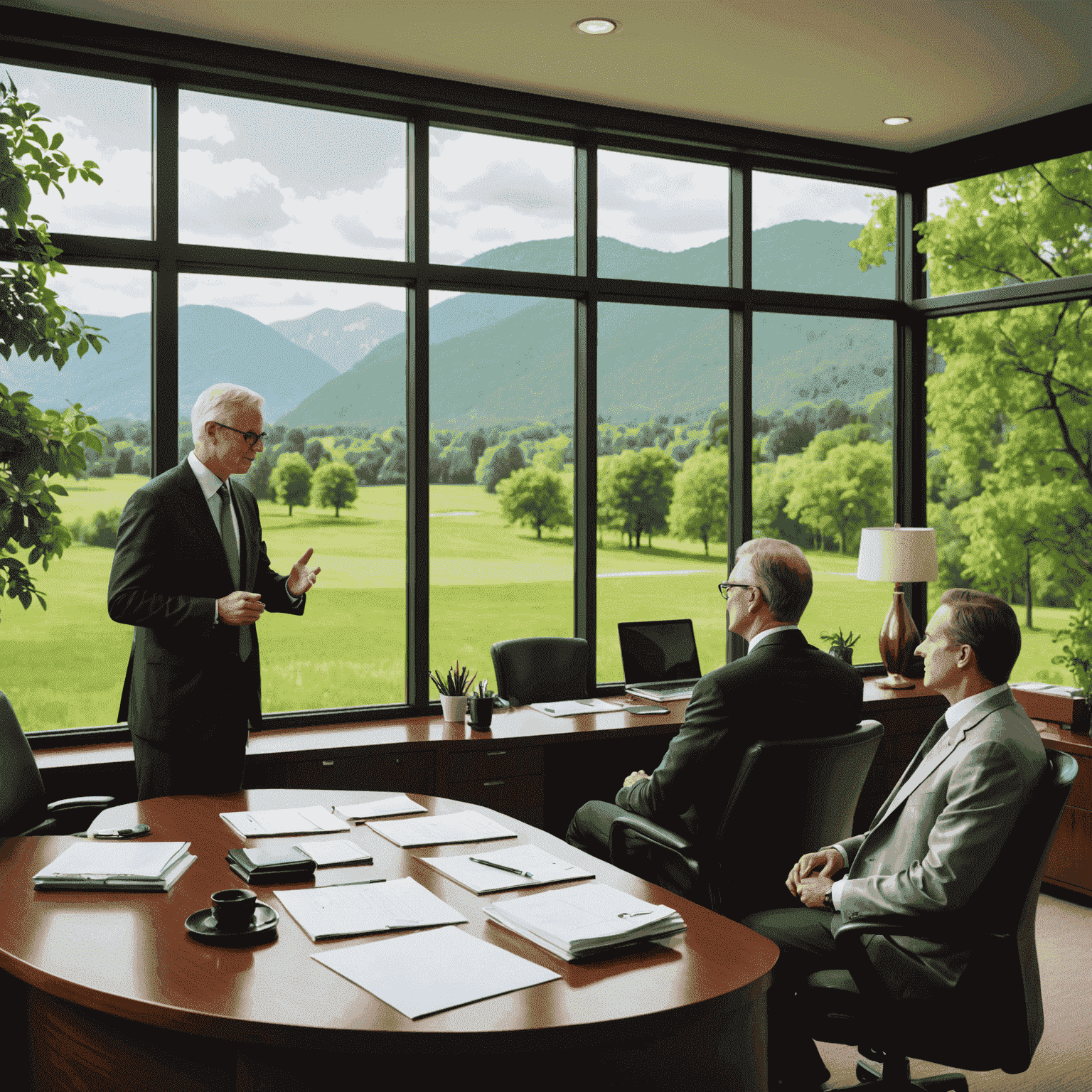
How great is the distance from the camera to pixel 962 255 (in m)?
6.03

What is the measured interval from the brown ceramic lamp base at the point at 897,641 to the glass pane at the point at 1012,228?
6.10 feet

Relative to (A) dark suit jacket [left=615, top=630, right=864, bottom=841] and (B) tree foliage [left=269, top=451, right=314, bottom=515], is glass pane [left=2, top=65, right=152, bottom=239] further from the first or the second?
(A) dark suit jacket [left=615, top=630, right=864, bottom=841]

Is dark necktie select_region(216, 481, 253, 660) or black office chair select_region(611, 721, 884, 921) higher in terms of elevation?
dark necktie select_region(216, 481, 253, 660)

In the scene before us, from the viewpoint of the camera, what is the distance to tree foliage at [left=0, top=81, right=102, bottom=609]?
11.3 ft

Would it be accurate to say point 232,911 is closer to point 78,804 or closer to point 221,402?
Answer: point 78,804

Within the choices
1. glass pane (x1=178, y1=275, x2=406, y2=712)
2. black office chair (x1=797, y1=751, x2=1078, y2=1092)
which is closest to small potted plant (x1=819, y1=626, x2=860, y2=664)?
glass pane (x1=178, y1=275, x2=406, y2=712)

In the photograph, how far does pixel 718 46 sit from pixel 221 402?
257cm

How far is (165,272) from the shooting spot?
169 inches

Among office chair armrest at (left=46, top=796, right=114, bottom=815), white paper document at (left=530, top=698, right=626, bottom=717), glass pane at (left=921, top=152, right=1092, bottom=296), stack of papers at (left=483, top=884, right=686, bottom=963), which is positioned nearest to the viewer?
stack of papers at (left=483, top=884, right=686, bottom=963)

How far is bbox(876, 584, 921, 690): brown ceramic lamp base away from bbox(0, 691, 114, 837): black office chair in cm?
374

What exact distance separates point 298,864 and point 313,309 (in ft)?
9.94

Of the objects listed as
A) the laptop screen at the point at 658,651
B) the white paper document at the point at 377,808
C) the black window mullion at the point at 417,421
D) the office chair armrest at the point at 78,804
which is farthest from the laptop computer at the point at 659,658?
the office chair armrest at the point at 78,804

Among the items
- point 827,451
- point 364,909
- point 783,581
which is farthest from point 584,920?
point 827,451

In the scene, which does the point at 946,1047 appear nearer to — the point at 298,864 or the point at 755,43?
the point at 298,864
